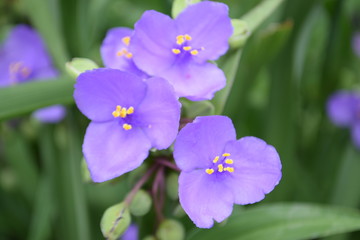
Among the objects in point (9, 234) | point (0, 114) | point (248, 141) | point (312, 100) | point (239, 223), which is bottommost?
point (9, 234)

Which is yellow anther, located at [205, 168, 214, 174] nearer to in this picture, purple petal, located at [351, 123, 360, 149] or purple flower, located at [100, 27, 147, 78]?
purple flower, located at [100, 27, 147, 78]

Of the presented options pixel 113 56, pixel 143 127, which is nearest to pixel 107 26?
pixel 113 56

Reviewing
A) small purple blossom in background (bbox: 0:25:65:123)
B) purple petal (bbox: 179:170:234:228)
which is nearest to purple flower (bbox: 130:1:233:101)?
purple petal (bbox: 179:170:234:228)

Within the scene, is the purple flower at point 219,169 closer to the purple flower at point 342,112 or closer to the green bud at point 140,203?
the green bud at point 140,203

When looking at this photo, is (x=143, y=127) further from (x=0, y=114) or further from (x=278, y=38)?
(x=278, y=38)

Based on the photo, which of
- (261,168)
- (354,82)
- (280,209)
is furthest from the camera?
(354,82)

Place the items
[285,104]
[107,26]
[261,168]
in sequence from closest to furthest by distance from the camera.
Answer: [261,168], [285,104], [107,26]

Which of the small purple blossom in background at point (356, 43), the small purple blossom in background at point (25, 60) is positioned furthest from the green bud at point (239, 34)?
the small purple blossom in background at point (356, 43)
